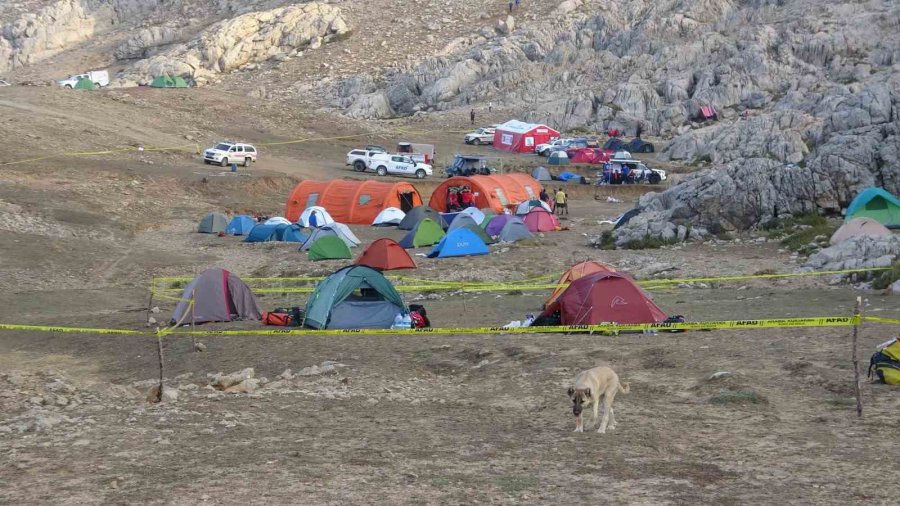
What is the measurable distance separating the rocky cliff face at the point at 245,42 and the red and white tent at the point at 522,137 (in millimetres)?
28171

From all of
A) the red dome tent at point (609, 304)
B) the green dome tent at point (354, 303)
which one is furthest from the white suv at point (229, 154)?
the red dome tent at point (609, 304)

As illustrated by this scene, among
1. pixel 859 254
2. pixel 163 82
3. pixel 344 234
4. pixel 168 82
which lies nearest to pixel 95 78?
pixel 163 82

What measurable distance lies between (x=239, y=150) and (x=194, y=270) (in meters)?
22.7

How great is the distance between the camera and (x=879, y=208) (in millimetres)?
29766

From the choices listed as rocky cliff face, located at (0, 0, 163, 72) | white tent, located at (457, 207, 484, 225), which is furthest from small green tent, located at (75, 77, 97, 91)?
white tent, located at (457, 207, 484, 225)

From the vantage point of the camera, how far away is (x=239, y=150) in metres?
50.6

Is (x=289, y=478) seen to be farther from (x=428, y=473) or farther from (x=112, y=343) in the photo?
(x=112, y=343)

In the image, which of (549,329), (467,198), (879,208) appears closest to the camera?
(549,329)

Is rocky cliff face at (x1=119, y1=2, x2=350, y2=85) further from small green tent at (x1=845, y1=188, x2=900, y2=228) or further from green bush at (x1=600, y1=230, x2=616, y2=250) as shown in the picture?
small green tent at (x1=845, y1=188, x2=900, y2=228)

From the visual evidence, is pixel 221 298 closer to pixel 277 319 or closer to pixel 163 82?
pixel 277 319

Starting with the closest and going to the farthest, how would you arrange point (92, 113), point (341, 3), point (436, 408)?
point (436, 408) < point (92, 113) < point (341, 3)

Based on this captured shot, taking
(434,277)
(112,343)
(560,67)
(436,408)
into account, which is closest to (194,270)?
(434,277)

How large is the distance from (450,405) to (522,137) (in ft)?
172

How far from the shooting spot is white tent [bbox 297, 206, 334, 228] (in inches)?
1454
